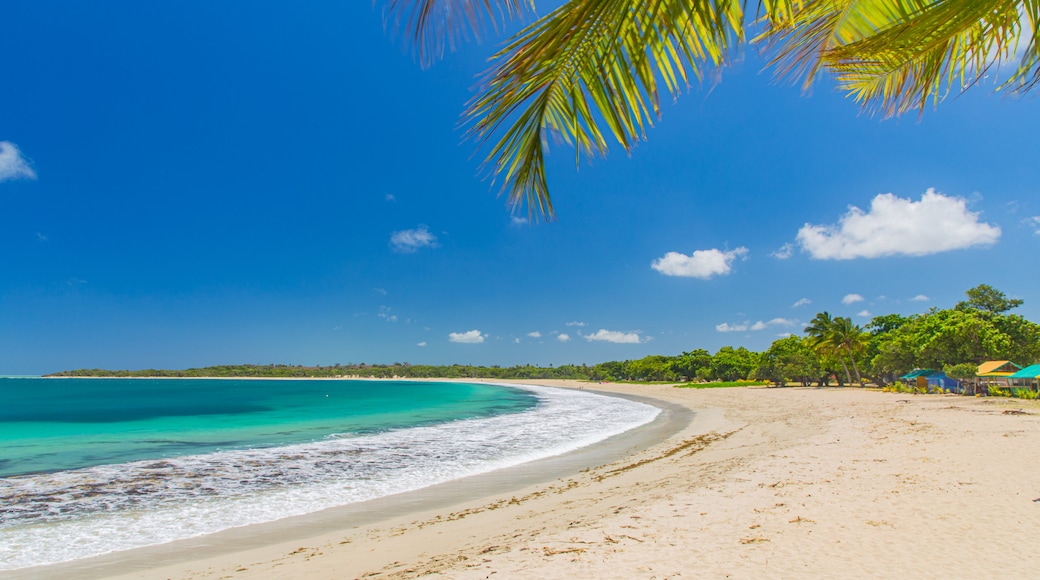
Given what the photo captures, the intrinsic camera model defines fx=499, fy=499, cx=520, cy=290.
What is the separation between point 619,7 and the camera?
1644mm

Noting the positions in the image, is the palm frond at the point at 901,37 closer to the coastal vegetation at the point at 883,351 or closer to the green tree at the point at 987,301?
the coastal vegetation at the point at 883,351

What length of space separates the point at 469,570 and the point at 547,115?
4.44 meters

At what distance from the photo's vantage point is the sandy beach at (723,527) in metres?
4.50

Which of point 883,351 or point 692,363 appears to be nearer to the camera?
point 883,351

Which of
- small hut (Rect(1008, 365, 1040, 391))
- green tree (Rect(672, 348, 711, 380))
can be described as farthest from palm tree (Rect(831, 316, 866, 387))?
green tree (Rect(672, 348, 711, 380))

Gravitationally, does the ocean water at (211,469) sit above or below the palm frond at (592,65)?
below

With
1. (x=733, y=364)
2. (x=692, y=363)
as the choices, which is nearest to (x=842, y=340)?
(x=733, y=364)

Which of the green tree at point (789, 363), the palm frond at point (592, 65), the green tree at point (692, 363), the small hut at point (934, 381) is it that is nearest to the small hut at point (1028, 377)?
the small hut at point (934, 381)

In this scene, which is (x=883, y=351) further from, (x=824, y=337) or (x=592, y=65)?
(x=592, y=65)

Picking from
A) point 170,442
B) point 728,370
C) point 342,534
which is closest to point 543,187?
point 342,534

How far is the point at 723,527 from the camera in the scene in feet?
18.2

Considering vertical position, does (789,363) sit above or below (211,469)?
above

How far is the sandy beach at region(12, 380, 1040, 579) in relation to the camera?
4.50 meters

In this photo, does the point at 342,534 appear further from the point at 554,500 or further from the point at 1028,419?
the point at 1028,419
